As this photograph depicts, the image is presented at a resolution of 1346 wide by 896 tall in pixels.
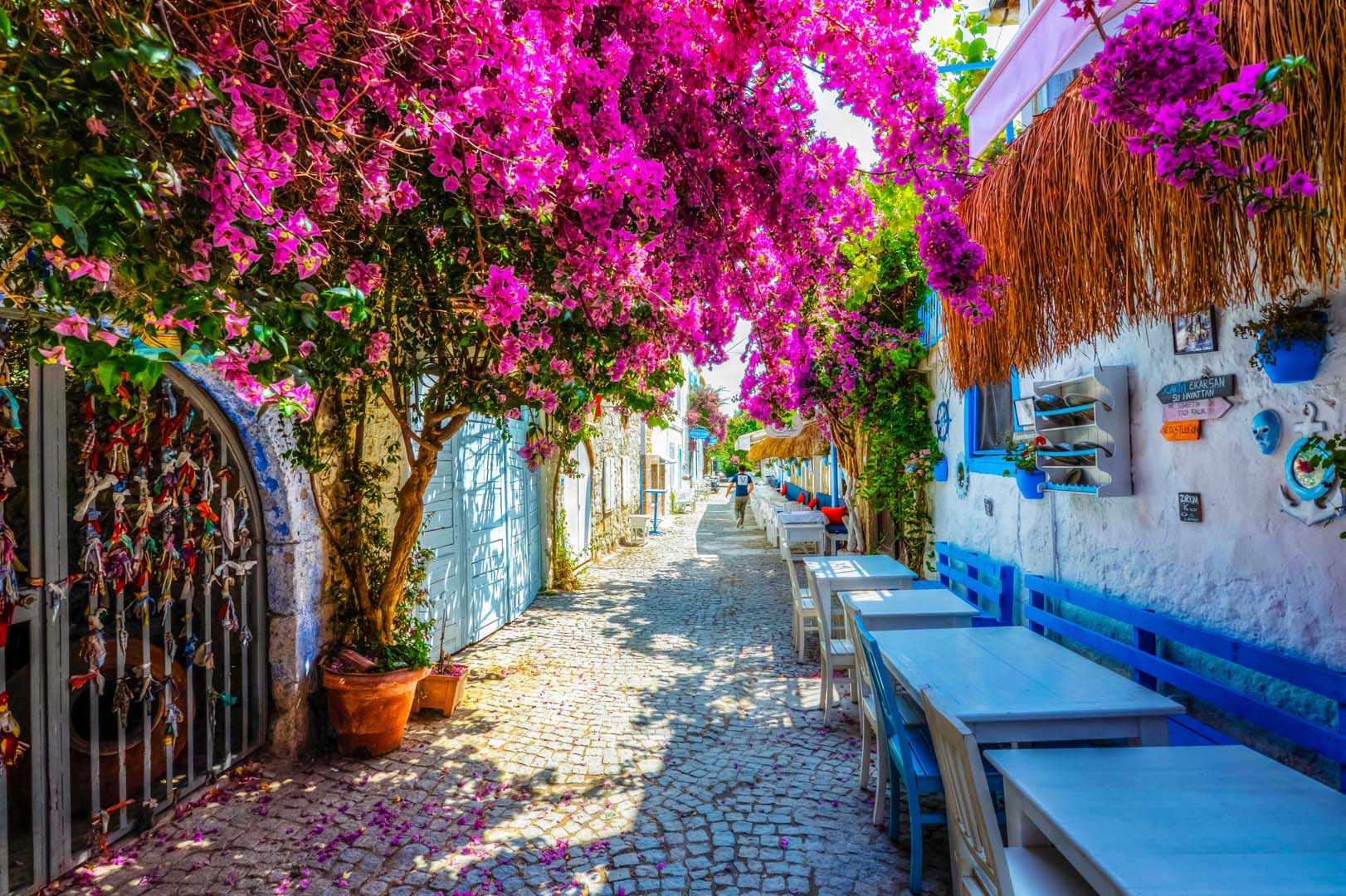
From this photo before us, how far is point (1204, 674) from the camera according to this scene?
306 cm

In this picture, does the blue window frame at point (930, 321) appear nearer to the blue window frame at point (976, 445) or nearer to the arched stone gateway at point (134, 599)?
the blue window frame at point (976, 445)

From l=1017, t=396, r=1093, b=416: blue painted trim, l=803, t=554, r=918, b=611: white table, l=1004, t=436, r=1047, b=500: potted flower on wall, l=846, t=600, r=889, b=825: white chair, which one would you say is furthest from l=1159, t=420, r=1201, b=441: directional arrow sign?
l=803, t=554, r=918, b=611: white table

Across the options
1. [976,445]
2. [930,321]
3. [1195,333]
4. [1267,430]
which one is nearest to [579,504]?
[930,321]

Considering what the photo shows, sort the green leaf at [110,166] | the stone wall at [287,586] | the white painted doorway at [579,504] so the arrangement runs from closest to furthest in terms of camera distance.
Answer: the green leaf at [110,166] < the stone wall at [287,586] < the white painted doorway at [579,504]

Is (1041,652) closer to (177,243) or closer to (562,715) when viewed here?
(562,715)

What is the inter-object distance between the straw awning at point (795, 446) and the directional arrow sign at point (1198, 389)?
9.18 metres

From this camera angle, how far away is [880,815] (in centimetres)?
341

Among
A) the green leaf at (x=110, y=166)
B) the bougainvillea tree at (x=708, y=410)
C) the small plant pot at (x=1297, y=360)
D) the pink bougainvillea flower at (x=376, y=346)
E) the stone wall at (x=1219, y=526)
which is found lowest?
the stone wall at (x=1219, y=526)

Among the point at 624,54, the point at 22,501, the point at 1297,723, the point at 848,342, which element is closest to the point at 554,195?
the point at 624,54

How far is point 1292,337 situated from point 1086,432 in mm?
1478

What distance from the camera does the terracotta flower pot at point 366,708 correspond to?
430 centimetres

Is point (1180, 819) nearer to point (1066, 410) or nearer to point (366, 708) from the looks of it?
point (1066, 410)

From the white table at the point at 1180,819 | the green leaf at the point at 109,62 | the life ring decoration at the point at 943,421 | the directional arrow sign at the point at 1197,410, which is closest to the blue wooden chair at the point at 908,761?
the white table at the point at 1180,819

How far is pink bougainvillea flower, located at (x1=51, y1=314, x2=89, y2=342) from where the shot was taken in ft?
5.47
